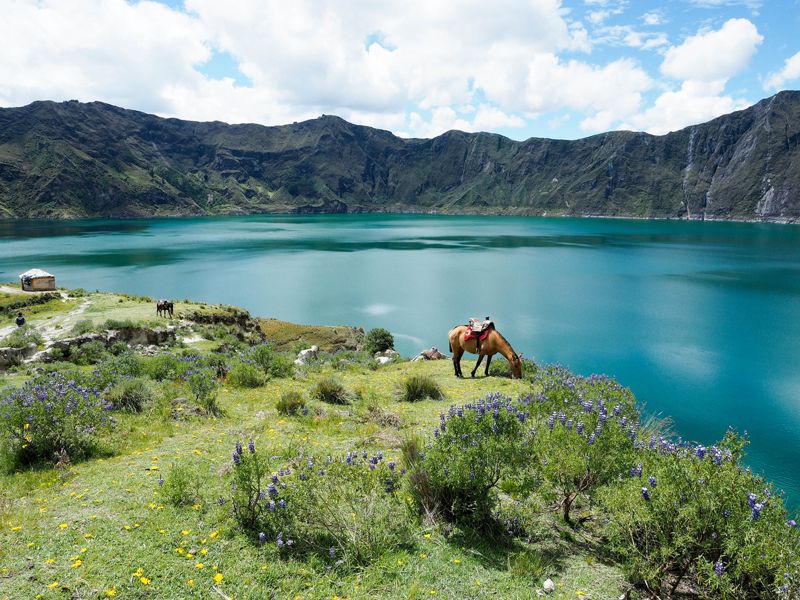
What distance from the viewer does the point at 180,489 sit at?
272 inches

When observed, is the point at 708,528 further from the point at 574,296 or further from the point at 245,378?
the point at 574,296

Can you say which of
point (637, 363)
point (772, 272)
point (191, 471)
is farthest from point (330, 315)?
point (772, 272)

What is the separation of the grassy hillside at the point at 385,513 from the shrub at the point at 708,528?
28mm

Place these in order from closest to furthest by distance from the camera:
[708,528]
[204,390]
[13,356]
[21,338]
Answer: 1. [708,528]
2. [204,390]
3. [13,356]
4. [21,338]

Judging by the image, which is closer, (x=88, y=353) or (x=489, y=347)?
(x=489, y=347)

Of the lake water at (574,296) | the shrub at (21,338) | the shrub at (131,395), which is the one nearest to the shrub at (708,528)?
the shrub at (131,395)

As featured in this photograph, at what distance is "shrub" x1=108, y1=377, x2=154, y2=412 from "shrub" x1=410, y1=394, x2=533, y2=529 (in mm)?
8545

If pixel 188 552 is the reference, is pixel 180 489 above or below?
above

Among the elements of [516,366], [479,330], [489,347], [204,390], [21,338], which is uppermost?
[479,330]

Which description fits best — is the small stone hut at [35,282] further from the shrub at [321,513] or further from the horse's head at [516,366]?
the shrub at [321,513]

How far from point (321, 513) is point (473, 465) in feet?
7.66

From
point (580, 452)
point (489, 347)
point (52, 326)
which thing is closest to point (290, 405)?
point (580, 452)

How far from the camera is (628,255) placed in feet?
334

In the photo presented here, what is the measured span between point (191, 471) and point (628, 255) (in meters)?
110
